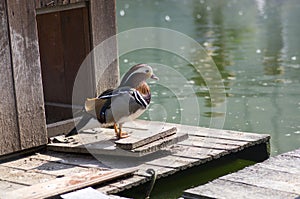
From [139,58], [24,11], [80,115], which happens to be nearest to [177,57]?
[139,58]

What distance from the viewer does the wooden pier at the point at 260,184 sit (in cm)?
449

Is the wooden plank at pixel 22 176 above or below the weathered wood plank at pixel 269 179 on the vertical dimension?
above

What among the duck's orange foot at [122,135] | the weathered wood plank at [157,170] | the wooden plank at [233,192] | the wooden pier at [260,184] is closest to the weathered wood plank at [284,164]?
the wooden pier at [260,184]

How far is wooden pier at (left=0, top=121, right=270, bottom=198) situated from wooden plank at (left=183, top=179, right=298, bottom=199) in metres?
0.51

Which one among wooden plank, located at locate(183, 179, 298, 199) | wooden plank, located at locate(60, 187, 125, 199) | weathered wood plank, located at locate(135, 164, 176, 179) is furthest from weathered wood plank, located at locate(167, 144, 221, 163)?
wooden plank, located at locate(60, 187, 125, 199)

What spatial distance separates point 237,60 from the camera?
11.0 m

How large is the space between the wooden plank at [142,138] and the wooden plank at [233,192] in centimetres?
78

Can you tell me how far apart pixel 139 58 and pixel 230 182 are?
21.8 ft

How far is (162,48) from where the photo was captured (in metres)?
12.0

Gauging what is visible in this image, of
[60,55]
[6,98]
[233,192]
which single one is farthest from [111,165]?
[60,55]

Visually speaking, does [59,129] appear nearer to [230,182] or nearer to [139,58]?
[230,182]

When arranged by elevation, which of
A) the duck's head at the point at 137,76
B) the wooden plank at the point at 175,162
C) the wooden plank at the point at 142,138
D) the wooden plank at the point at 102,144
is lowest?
the wooden plank at the point at 175,162

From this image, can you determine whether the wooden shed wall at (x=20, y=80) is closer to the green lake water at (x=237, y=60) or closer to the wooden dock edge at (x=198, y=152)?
the wooden dock edge at (x=198, y=152)

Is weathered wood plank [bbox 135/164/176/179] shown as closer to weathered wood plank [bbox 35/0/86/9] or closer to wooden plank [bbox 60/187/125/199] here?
wooden plank [bbox 60/187/125/199]
